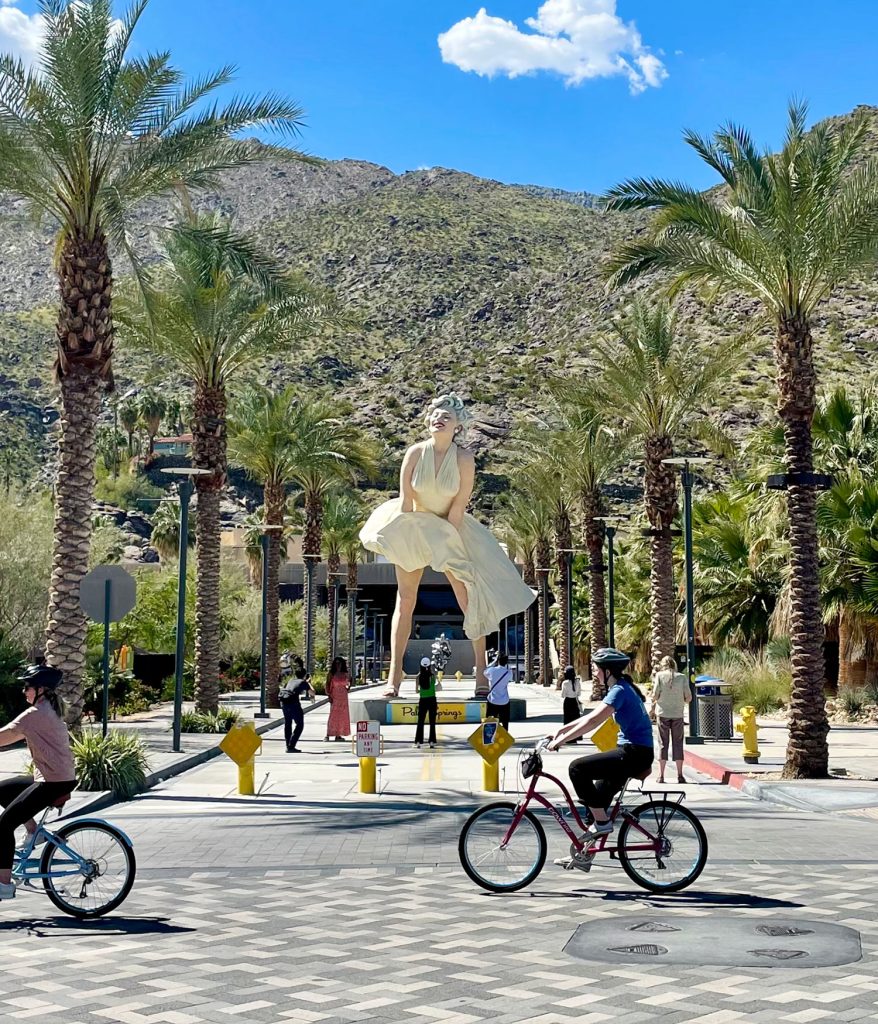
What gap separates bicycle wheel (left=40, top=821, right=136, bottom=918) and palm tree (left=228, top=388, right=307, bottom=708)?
3207 cm

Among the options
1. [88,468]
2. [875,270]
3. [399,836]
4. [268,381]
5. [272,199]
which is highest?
[272,199]

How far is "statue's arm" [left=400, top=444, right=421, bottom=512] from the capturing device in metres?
32.2

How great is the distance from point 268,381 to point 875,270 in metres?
85.5

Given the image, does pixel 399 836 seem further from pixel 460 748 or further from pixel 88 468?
pixel 460 748

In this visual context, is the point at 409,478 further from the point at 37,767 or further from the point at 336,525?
the point at 336,525

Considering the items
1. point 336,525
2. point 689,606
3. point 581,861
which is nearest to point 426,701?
point 689,606

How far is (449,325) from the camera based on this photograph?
112750 millimetres

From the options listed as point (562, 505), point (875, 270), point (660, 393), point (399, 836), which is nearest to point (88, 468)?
point (399, 836)

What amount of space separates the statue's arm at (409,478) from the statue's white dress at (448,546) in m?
0.11

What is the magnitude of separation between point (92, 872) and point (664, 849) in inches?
158

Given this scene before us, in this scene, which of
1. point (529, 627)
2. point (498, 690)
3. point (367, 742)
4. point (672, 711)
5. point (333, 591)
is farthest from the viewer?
point (529, 627)

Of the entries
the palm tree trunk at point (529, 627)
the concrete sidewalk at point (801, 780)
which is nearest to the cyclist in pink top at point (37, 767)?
the concrete sidewalk at point (801, 780)

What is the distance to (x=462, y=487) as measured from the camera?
105ft

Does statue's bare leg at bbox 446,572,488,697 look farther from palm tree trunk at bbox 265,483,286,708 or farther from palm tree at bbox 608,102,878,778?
palm tree at bbox 608,102,878,778
